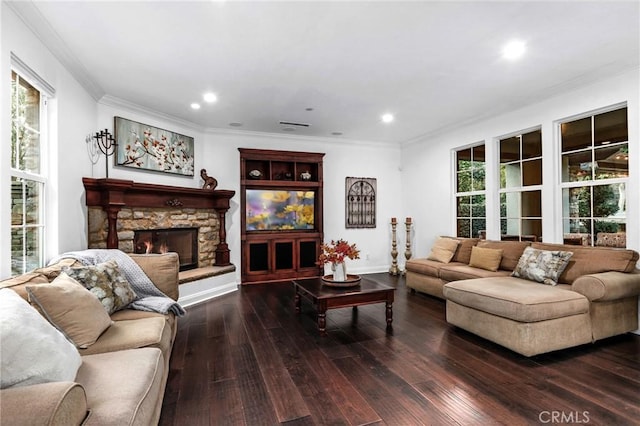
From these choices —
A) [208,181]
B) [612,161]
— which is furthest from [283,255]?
[612,161]

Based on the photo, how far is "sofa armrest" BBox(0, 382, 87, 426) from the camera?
39.5 inches

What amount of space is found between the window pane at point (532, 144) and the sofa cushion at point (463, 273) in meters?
1.64

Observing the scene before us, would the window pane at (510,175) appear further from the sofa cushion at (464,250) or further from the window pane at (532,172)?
the sofa cushion at (464,250)

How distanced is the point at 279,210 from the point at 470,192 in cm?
327

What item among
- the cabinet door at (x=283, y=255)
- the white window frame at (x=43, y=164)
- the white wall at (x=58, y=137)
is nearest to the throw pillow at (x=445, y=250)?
the cabinet door at (x=283, y=255)

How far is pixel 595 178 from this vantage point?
12.4ft

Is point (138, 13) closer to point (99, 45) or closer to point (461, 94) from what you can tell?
point (99, 45)

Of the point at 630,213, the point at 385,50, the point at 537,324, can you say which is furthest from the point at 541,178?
the point at 385,50

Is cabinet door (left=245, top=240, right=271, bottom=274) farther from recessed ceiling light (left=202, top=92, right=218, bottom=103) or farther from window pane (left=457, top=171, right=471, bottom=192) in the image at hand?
window pane (left=457, top=171, right=471, bottom=192)

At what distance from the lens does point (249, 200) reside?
5.87m

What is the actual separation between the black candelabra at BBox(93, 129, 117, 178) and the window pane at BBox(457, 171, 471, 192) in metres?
5.17

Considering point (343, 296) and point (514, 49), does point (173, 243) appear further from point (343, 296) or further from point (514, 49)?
point (514, 49)

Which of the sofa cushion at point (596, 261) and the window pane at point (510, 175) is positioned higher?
the window pane at point (510, 175)

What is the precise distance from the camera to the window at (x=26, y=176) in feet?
8.45
